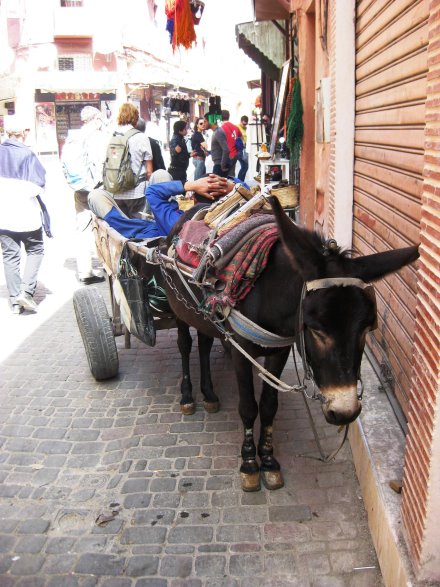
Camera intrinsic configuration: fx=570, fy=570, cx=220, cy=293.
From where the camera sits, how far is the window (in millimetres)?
28875

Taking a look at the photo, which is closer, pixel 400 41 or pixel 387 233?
pixel 400 41

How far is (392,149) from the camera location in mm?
3834

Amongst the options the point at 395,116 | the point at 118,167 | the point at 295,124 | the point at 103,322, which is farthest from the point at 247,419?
the point at 295,124

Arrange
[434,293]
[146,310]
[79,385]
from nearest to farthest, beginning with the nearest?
1. [434,293]
2. [146,310]
3. [79,385]

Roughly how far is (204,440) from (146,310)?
115 centimetres

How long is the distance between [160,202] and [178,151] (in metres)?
8.70

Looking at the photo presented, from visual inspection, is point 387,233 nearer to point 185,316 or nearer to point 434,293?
point 185,316

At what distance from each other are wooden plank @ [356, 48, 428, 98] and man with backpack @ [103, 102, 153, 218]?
8.27ft

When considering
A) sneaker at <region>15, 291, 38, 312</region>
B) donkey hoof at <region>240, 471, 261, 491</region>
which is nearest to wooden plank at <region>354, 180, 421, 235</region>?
donkey hoof at <region>240, 471, 261, 491</region>

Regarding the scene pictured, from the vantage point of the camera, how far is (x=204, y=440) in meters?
4.13

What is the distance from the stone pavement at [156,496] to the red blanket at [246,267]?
1.26 m

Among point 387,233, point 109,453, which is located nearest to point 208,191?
point 387,233

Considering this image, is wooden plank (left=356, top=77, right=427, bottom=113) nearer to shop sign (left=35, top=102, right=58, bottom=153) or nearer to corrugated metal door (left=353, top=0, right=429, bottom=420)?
corrugated metal door (left=353, top=0, right=429, bottom=420)

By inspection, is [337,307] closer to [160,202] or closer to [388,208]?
[388,208]
